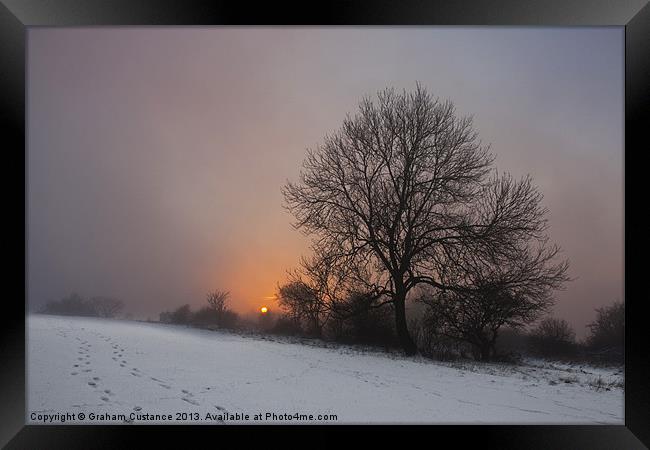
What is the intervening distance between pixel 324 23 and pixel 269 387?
16.8ft

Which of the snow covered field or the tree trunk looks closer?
the snow covered field

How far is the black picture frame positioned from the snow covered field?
0.75 ft

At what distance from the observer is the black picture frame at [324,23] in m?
5.96

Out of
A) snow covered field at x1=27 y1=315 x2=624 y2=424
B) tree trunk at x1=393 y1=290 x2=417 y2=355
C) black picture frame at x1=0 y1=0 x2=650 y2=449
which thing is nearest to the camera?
black picture frame at x1=0 y1=0 x2=650 y2=449

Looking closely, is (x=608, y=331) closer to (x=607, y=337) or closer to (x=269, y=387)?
(x=607, y=337)

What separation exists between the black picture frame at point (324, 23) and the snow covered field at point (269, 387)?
0.23 meters

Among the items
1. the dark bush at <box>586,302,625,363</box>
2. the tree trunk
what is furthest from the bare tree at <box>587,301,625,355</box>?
the tree trunk

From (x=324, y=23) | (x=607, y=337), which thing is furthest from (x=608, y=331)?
(x=324, y=23)

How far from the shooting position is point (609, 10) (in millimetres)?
6039

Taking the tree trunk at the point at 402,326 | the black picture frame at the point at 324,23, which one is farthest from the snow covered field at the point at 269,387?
the tree trunk at the point at 402,326

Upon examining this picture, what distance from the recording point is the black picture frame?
596 cm

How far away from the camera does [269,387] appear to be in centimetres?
706

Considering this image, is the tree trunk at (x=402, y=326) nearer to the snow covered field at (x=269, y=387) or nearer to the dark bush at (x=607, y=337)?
the snow covered field at (x=269, y=387)

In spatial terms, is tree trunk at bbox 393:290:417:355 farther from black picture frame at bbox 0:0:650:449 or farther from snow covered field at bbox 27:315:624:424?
black picture frame at bbox 0:0:650:449
